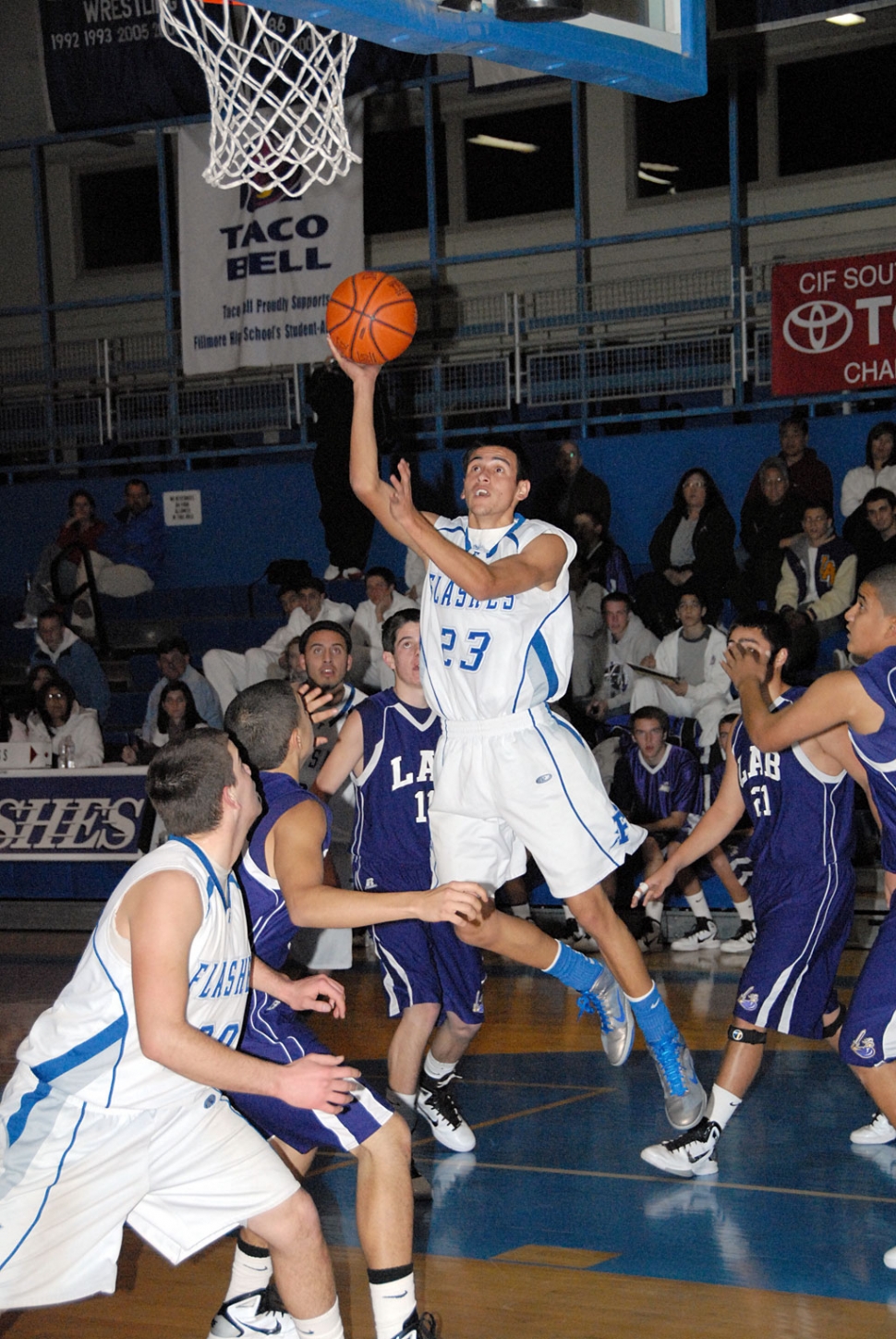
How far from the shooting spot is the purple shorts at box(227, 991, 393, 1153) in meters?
3.69

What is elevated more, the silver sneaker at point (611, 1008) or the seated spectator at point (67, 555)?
the seated spectator at point (67, 555)

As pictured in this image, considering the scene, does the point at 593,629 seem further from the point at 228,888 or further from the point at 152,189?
the point at 152,189

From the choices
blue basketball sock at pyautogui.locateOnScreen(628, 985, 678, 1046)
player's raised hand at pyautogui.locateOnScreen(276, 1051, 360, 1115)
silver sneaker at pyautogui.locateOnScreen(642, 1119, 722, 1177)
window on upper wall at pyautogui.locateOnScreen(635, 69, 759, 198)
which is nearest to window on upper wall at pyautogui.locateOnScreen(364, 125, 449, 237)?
window on upper wall at pyautogui.locateOnScreen(635, 69, 759, 198)

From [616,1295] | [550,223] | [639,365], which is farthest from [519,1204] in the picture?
[550,223]

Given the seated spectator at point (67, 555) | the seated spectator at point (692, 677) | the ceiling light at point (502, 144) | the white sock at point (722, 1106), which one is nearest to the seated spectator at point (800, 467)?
the seated spectator at point (692, 677)

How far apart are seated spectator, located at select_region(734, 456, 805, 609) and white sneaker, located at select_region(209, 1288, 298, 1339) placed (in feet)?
28.5

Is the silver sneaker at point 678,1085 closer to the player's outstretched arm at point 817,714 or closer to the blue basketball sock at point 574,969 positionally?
the blue basketball sock at point 574,969

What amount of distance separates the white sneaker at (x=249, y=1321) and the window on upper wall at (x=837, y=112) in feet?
53.4

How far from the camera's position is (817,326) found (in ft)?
42.4

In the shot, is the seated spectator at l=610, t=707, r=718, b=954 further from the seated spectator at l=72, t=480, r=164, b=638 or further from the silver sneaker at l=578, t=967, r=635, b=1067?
the seated spectator at l=72, t=480, r=164, b=638

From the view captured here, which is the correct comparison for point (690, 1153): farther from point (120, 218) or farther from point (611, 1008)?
point (120, 218)

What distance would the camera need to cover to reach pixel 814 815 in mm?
5516

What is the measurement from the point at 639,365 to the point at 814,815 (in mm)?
9367

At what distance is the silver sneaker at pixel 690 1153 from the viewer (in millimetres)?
5406
